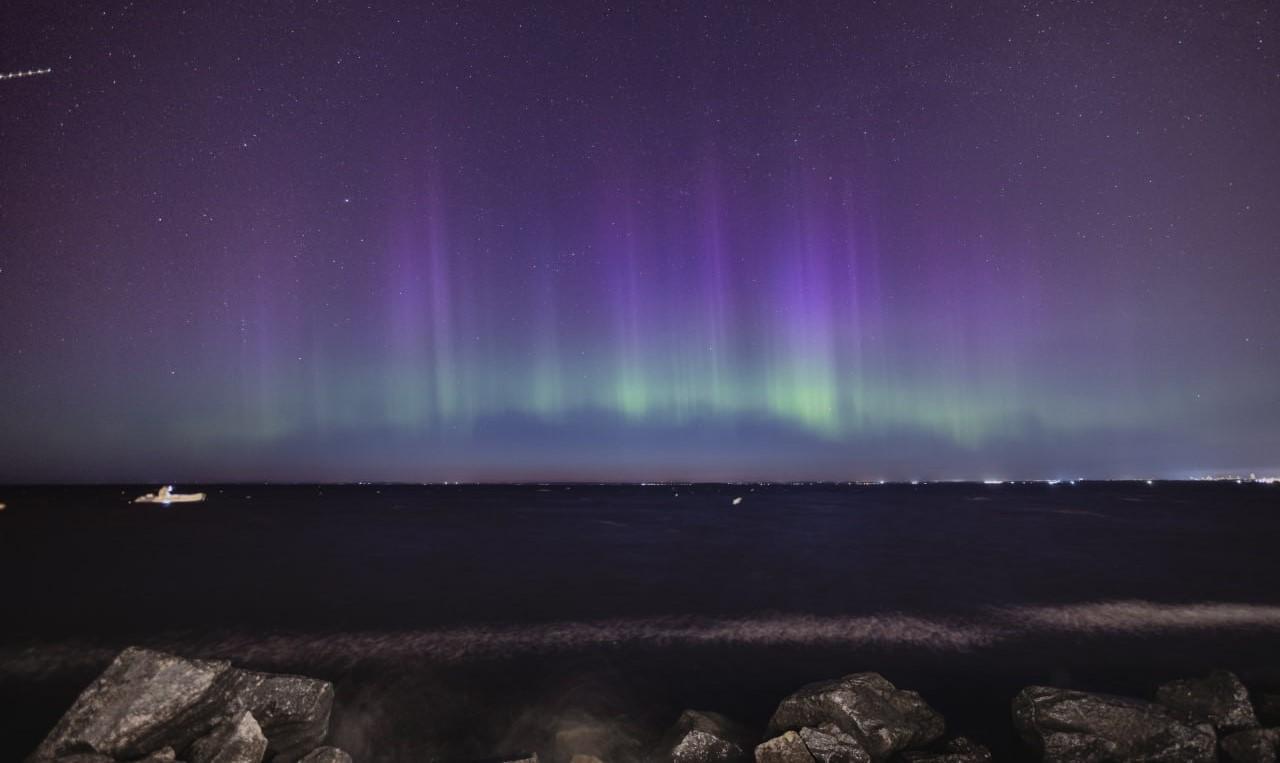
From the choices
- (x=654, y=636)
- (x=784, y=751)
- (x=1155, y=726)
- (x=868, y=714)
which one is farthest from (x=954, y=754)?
(x=654, y=636)

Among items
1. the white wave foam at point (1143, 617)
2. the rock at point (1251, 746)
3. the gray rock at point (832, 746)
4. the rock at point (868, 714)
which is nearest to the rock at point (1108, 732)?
the rock at point (1251, 746)

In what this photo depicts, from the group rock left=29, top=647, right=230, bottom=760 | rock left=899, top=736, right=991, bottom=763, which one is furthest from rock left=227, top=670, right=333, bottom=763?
rock left=899, top=736, right=991, bottom=763

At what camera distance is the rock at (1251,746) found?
8.93 m

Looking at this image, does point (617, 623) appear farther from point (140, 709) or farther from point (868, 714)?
point (140, 709)

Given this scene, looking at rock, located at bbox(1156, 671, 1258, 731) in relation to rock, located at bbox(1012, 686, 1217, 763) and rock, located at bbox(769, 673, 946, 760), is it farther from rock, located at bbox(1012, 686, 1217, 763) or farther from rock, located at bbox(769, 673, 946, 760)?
rock, located at bbox(769, 673, 946, 760)

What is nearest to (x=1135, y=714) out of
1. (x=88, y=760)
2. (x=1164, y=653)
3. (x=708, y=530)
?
(x=1164, y=653)

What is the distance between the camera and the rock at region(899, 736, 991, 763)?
29.9ft

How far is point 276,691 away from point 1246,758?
578 inches

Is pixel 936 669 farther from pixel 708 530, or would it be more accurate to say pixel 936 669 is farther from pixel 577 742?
pixel 708 530

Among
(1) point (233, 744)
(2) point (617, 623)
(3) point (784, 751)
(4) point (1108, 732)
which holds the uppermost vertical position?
(1) point (233, 744)

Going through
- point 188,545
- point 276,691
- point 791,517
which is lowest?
point 791,517

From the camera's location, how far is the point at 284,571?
1273 inches

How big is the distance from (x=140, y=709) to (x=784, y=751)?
29.6ft

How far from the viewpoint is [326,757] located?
8336 millimetres
